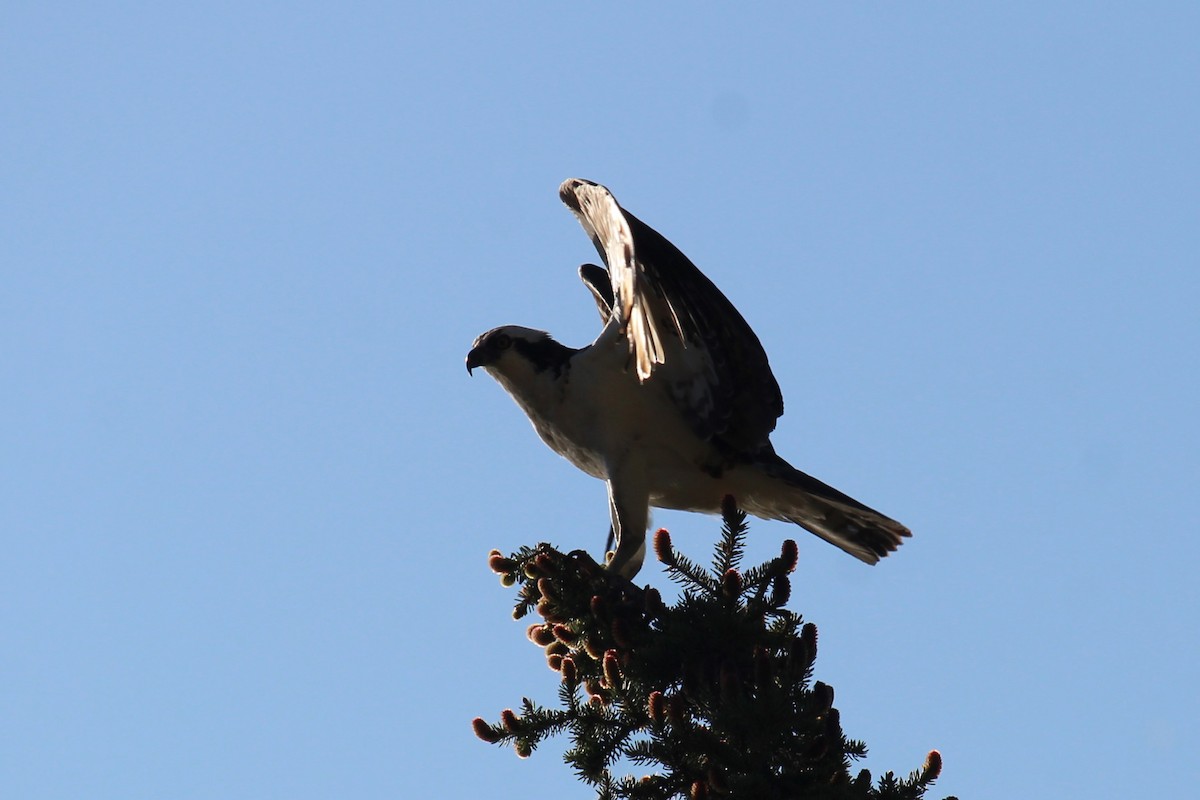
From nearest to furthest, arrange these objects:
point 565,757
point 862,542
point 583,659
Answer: point 565,757 < point 583,659 < point 862,542

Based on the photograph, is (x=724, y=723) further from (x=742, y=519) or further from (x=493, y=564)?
(x=493, y=564)

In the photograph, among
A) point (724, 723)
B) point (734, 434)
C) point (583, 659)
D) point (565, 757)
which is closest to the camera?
point (724, 723)

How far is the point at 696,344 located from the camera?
471 centimetres

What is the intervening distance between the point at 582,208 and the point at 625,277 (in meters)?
1.20

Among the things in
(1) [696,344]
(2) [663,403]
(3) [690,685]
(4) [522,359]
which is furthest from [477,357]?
(3) [690,685]

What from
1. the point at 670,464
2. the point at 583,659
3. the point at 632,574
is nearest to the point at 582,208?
the point at 670,464

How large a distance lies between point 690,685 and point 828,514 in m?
1.73

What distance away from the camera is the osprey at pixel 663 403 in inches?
183

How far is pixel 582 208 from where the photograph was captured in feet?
16.7

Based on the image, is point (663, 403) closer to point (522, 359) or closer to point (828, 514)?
point (522, 359)

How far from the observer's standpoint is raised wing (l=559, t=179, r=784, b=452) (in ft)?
14.8

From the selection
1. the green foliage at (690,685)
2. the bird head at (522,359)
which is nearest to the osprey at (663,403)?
the bird head at (522,359)

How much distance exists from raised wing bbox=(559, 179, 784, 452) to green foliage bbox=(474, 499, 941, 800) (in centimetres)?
84

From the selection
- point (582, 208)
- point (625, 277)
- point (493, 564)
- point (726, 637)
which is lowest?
point (726, 637)
